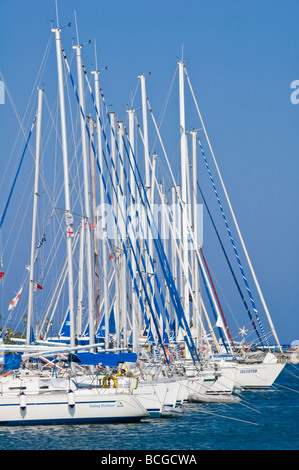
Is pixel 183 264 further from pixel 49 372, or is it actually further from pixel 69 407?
pixel 69 407

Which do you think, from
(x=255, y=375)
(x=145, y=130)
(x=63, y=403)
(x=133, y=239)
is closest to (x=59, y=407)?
(x=63, y=403)

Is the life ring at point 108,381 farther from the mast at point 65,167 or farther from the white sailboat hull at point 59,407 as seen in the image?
the mast at point 65,167

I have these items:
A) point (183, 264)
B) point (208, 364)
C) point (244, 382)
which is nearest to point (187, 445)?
point (208, 364)

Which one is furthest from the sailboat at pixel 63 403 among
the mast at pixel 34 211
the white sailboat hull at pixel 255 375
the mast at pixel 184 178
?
the white sailboat hull at pixel 255 375

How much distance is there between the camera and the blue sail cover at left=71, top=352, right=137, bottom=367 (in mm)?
35594

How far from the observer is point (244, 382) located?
5500 cm

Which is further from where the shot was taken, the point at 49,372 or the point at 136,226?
the point at 136,226

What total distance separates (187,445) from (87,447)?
4.06 m

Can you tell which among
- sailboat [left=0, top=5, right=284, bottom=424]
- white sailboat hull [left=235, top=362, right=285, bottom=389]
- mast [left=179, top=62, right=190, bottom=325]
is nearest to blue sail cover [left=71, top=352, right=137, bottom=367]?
sailboat [left=0, top=5, right=284, bottom=424]

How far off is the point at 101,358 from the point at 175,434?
4.84 metres

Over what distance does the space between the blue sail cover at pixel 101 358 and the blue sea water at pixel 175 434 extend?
9.18 ft

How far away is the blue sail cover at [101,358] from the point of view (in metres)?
35.6

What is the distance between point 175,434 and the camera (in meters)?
33.9
